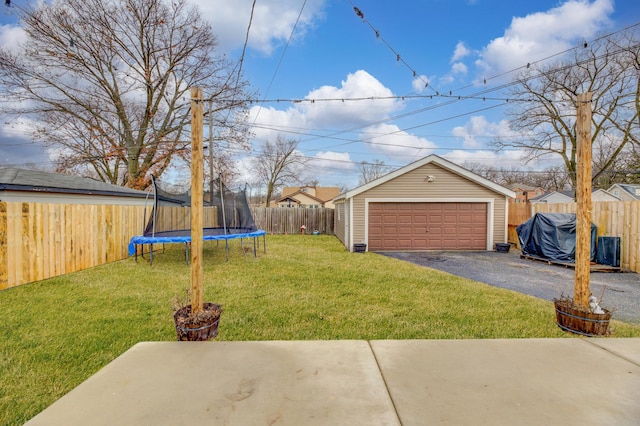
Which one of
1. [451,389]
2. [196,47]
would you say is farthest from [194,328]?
[196,47]

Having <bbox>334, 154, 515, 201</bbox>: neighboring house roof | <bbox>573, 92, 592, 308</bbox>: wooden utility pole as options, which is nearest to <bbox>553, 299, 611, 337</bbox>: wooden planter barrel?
<bbox>573, 92, 592, 308</bbox>: wooden utility pole

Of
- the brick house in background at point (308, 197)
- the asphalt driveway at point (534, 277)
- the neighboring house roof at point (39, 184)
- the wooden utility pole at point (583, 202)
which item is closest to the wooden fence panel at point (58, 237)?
the neighboring house roof at point (39, 184)

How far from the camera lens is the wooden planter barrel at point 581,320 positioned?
280 centimetres

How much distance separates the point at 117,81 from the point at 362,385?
17808mm

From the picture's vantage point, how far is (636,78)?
13.7 meters

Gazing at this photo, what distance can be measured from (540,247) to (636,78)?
1276 cm

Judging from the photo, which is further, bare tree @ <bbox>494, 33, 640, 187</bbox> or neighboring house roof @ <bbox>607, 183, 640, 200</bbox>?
neighboring house roof @ <bbox>607, 183, 640, 200</bbox>

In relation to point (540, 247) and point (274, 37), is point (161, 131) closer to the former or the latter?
point (274, 37)

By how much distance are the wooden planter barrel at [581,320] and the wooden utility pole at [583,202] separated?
4.5 inches

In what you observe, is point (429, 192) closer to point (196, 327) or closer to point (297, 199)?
point (196, 327)

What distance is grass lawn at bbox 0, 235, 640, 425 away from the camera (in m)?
2.48

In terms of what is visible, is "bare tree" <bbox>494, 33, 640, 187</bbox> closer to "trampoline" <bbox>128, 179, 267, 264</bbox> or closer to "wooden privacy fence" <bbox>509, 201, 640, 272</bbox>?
"wooden privacy fence" <bbox>509, 201, 640, 272</bbox>

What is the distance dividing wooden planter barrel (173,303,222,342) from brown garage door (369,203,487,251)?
26.0 feet

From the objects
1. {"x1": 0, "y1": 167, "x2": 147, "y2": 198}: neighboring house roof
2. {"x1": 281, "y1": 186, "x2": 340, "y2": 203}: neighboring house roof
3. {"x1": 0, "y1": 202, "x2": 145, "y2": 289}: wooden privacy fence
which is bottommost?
{"x1": 0, "y1": 202, "x2": 145, "y2": 289}: wooden privacy fence
